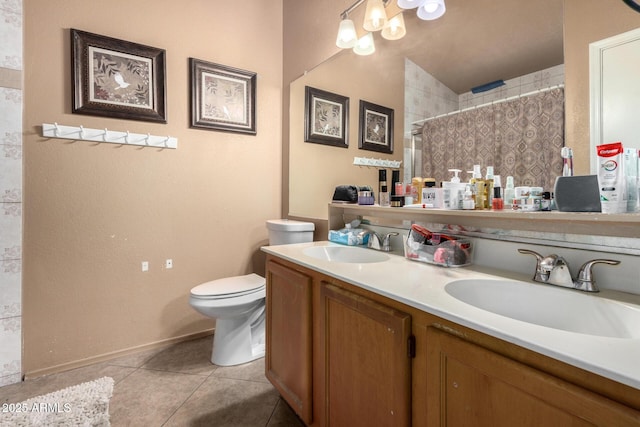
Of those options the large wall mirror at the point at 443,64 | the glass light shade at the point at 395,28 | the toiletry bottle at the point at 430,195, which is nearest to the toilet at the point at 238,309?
the large wall mirror at the point at 443,64

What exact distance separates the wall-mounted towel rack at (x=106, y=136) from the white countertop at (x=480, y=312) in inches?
57.0

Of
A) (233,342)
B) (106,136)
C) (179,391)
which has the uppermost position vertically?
(106,136)

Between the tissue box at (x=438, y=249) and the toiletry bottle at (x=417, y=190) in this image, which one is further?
the toiletry bottle at (x=417, y=190)

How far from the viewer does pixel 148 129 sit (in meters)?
2.21

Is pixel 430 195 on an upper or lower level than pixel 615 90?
lower

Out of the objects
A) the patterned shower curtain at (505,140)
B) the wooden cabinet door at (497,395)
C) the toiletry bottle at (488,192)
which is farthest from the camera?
the toiletry bottle at (488,192)

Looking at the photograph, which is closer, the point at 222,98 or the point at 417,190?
the point at 417,190

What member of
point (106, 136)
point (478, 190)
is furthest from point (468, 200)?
point (106, 136)

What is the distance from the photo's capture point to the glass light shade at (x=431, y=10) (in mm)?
1607

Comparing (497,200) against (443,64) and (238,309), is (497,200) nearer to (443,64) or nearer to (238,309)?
(443,64)

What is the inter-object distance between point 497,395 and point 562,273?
0.55 m

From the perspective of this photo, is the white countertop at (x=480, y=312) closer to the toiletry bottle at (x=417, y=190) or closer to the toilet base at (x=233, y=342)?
the toiletry bottle at (x=417, y=190)

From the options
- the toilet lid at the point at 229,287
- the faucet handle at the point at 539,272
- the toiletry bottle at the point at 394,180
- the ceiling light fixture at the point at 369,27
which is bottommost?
the toilet lid at the point at 229,287

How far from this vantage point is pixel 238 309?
6.51ft
